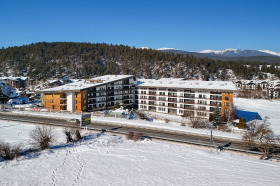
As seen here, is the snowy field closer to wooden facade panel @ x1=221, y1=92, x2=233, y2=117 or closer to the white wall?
the white wall

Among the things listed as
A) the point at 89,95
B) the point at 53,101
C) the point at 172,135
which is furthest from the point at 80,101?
the point at 172,135

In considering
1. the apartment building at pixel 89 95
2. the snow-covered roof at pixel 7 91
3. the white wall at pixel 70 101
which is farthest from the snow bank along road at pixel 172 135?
the snow-covered roof at pixel 7 91

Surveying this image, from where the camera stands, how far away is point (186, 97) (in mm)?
64500

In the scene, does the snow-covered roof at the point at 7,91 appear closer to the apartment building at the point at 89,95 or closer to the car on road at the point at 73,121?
the apartment building at the point at 89,95

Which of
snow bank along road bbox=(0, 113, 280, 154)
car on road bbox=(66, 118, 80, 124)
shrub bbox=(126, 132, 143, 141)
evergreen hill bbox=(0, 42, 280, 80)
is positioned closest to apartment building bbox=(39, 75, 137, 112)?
snow bank along road bbox=(0, 113, 280, 154)

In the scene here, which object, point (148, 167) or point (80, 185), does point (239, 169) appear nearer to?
point (148, 167)

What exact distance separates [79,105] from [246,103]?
7609 cm

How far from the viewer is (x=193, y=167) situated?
84.3ft

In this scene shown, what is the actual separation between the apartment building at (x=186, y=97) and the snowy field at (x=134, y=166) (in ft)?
103

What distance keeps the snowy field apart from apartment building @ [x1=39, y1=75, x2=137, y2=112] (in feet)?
88.7

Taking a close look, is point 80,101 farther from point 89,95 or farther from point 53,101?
point 53,101

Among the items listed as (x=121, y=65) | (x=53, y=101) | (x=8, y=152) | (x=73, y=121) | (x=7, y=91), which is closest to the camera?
(x=8, y=152)

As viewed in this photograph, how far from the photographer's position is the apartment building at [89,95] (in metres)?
59.7

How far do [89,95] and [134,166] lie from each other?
39927 millimetres
